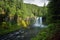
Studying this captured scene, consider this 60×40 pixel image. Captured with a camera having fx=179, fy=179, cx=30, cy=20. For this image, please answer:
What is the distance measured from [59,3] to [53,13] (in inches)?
81.7

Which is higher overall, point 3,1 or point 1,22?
point 3,1

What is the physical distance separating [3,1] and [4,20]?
1294cm

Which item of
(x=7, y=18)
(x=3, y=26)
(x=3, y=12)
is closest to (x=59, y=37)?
(x=3, y=26)

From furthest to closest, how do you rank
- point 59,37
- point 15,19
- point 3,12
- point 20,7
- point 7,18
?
point 20,7, point 15,19, point 7,18, point 3,12, point 59,37

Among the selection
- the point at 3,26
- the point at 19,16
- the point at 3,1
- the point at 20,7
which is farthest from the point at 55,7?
the point at 20,7

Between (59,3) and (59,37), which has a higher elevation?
(59,3)

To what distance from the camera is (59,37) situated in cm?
1811

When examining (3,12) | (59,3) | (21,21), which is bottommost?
(21,21)

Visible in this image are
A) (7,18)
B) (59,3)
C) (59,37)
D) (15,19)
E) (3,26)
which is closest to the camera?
(59,37)

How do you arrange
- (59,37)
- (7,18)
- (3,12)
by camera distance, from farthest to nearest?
(7,18)
(3,12)
(59,37)

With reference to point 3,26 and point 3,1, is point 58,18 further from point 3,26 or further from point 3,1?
point 3,1

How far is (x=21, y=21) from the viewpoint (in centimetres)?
10894

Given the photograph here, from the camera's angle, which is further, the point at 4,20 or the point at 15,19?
the point at 15,19

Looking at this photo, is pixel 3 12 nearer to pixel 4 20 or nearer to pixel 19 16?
pixel 4 20
